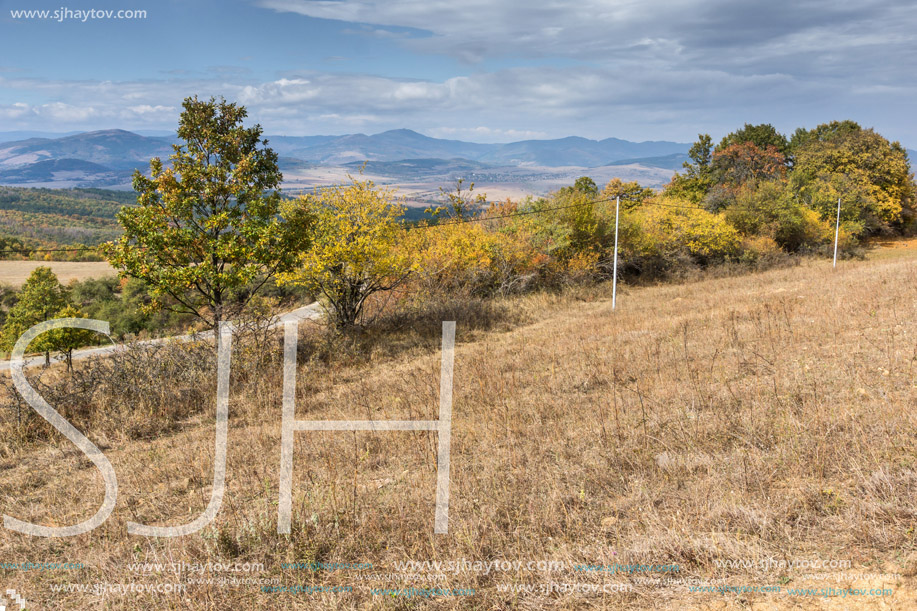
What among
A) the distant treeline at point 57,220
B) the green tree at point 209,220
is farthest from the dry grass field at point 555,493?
the distant treeline at point 57,220

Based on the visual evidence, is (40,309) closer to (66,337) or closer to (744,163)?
(66,337)

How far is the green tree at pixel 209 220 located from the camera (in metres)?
11.0

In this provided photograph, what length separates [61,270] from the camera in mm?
65000

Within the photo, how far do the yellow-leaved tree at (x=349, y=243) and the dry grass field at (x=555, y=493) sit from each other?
5532 mm

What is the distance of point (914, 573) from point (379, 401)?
253 inches

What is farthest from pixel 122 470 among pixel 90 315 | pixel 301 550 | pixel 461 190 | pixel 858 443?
pixel 90 315

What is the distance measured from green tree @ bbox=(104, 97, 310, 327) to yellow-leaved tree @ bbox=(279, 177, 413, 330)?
1.79 ft

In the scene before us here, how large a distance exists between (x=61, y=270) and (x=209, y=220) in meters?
70.9

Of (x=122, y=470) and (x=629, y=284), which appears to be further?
(x=629, y=284)

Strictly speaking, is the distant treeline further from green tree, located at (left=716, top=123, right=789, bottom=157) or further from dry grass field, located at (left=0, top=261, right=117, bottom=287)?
green tree, located at (left=716, top=123, right=789, bottom=157)

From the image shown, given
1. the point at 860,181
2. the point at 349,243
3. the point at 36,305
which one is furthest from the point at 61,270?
the point at 860,181

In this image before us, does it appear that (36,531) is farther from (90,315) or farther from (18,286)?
(18,286)

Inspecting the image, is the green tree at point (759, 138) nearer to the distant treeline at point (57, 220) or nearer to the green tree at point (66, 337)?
the distant treeline at point (57, 220)

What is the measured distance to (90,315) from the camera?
37344mm
